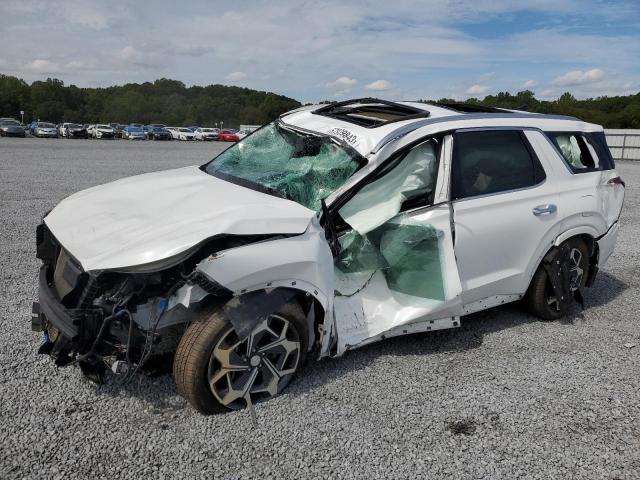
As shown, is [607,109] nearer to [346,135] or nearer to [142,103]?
[346,135]

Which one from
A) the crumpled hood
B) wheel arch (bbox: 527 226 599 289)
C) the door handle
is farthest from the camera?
wheel arch (bbox: 527 226 599 289)

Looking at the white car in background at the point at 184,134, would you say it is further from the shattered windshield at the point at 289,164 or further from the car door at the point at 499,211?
the car door at the point at 499,211

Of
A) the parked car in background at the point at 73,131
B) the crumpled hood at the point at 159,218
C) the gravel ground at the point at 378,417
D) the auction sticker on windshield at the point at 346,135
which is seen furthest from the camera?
the parked car in background at the point at 73,131

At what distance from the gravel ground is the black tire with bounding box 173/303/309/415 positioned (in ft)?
0.42

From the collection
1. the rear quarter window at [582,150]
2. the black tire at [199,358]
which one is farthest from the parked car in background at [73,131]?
the black tire at [199,358]

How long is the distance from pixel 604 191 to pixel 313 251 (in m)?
3.12

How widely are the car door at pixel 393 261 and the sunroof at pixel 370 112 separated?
0.38m

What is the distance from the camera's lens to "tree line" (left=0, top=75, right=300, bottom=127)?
3910 inches

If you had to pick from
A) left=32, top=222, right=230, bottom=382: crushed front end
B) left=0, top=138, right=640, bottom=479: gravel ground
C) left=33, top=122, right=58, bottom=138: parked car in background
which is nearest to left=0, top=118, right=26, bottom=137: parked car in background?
left=33, top=122, right=58, bottom=138: parked car in background

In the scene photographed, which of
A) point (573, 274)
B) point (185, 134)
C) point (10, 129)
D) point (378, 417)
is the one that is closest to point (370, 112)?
point (573, 274)

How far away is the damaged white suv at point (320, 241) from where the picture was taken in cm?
298

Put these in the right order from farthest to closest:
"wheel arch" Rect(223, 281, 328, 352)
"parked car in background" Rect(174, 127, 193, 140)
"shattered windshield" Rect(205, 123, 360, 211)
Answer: "parked car in background" Rect(174, 127, 193, 140) < "shattered windshield" Rect(205, 123, 360, 211) < "wheel arch" Rect(223, 281, 328, 352)

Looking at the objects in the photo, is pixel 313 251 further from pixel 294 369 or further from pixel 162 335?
pixel 162 335

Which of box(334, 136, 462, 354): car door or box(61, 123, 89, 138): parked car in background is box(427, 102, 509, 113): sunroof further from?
box(61, 123, 89, 138): parked car in background
